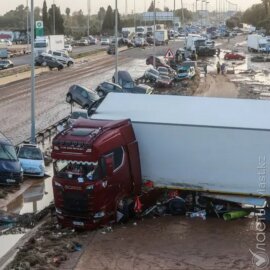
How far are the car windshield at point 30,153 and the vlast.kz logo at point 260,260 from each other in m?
9.89

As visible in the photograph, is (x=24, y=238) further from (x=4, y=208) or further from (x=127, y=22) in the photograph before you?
(x=127, y=22)

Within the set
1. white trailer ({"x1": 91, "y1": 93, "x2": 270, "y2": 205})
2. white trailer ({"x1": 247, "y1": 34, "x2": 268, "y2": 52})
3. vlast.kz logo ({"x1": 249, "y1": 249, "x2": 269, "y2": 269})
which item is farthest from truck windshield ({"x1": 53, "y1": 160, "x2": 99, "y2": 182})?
white trailer ({"x1": 247, "y1": 34, "x2": 268, "y2": 52})

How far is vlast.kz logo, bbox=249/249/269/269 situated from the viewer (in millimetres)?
12805

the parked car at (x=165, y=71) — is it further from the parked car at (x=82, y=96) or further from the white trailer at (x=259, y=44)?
the white trailer at (x=259, y=44)

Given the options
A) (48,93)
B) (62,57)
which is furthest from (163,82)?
(62,57)

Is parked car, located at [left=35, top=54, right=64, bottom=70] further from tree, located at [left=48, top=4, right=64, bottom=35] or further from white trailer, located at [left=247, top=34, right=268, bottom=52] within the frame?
tree, located at [left=48, top=4, right=64, bottom=35]

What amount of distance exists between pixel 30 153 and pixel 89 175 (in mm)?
7308

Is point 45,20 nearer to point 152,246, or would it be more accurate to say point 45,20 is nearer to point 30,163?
point 30,163

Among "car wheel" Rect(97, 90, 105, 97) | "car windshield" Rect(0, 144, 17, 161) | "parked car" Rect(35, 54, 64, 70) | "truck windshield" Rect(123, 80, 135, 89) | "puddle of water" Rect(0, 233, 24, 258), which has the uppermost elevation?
"parked car" Rect(35, 54, 64, 70)

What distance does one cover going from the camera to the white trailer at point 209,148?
1588 cm

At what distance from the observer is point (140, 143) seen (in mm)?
16844

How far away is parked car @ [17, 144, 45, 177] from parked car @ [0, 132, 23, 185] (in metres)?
0.72

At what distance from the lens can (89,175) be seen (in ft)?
48.5

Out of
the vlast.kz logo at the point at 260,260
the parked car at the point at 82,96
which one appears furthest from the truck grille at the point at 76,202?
the parked car at the point at 82,96
